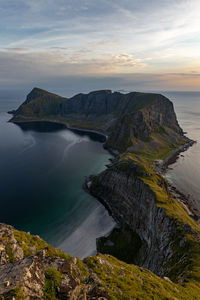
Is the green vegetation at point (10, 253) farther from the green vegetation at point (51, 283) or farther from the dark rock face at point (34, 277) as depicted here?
the green vegetation at point (51, 283)

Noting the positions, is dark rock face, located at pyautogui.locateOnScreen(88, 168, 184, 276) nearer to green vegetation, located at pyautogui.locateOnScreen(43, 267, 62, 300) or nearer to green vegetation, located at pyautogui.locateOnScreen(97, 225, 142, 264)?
green vegetation, located at pyautogui.locateOnScreen(97, 225, 142, 264)

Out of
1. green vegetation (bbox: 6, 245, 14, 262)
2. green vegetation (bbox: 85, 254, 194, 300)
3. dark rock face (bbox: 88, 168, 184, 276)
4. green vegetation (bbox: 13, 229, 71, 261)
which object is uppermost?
green vegetation (bbox: 6, 245, 14, 262)

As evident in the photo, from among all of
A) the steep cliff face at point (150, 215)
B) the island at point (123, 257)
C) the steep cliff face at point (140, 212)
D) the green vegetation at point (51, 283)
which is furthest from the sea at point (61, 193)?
the green vegetation at point (51, 283)

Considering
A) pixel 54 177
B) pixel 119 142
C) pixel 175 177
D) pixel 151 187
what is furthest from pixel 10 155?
pixel 175 177

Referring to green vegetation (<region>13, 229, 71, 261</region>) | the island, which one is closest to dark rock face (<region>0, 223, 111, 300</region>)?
the island

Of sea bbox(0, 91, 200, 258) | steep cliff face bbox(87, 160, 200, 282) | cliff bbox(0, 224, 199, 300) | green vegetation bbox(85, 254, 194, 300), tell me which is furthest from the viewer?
sea bbox(0, 91, 200, 258)

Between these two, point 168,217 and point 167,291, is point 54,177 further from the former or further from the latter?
point 167,291

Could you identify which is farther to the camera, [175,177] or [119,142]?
[119,142]

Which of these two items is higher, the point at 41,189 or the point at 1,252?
the point at 1,252

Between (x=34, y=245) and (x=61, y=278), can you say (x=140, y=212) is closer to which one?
(x=34, y=245)
